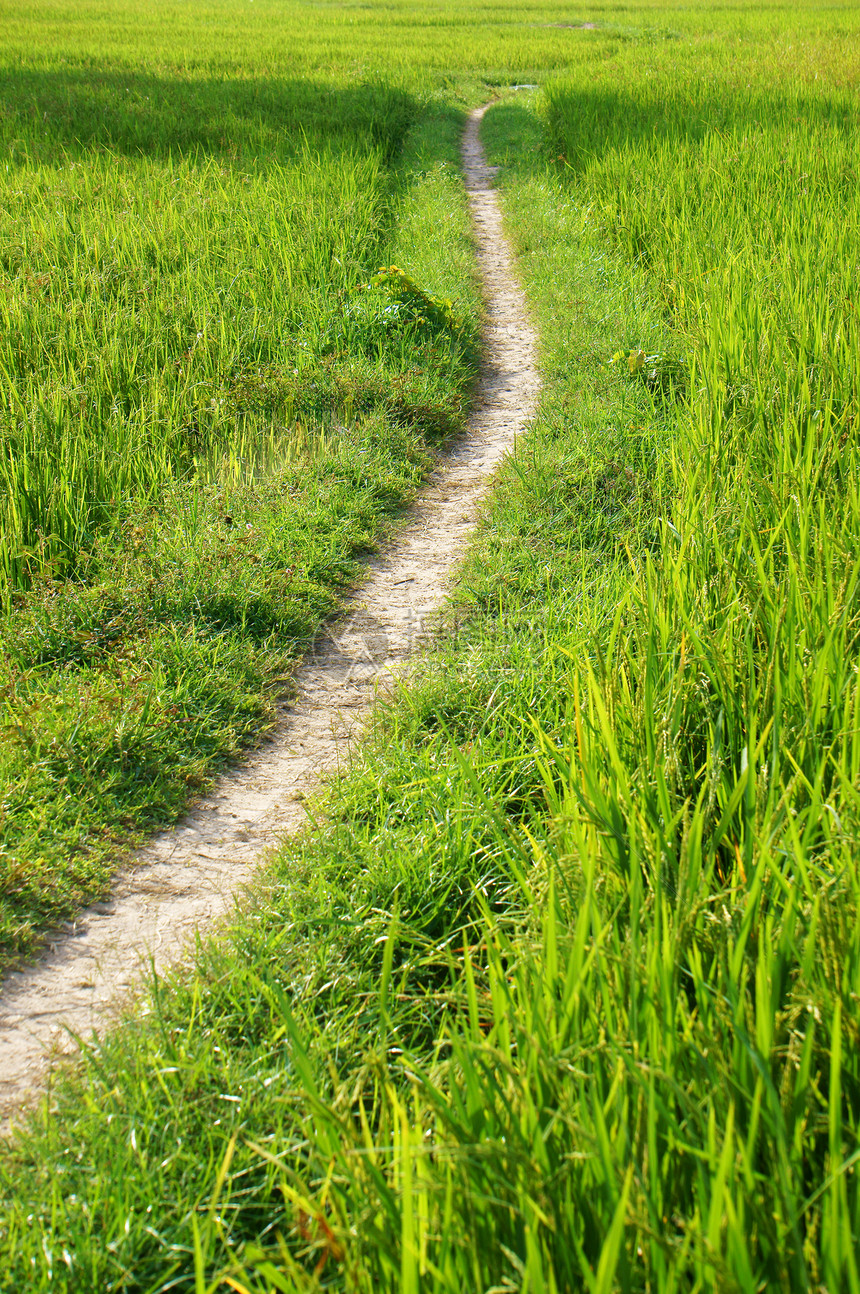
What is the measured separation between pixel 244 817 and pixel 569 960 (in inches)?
55.3

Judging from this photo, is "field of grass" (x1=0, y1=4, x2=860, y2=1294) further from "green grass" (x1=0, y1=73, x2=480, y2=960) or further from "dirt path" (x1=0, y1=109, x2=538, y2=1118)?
"green grass" (x1=0, y1=73, x2=480, y2=960)

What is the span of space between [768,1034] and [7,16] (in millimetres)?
30628

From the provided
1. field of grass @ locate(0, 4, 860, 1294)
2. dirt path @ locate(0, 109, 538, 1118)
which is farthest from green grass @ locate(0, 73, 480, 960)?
field of grass @ locate(0, 4, 860, 1294)

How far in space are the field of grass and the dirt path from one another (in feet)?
0.46

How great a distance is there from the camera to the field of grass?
1047 mm

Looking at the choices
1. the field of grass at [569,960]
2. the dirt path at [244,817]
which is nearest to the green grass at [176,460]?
the dirt path at [244,817]

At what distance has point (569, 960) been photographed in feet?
4.08

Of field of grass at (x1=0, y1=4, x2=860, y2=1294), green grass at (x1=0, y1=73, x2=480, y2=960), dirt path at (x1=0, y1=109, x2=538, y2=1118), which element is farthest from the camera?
green grass at (x1=0, y1=73, x2=480, y2=960)

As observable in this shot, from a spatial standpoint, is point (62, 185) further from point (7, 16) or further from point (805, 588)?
point (7, 16)

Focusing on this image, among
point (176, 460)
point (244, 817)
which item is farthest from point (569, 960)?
point (176, 460)

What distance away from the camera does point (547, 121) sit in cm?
1212

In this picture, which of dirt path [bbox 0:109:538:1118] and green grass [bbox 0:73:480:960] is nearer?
dirt path [bbox 0:109:538:1118]

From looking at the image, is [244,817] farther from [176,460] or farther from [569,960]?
[176,460]

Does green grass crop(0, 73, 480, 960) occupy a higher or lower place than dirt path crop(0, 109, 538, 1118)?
higher
